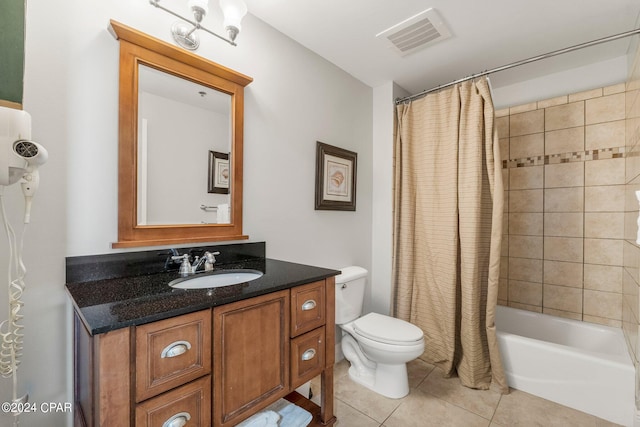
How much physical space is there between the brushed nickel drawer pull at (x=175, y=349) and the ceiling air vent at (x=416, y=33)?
1.97 m

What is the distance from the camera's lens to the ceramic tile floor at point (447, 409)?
1606 mm

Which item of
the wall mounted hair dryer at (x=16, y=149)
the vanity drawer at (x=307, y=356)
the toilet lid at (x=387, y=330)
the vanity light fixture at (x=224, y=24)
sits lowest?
the toilet lid at (x=387, y=330)

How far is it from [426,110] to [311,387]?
7.18ft

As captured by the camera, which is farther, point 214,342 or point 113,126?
point 113,126

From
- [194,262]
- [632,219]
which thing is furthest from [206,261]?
[632,219]

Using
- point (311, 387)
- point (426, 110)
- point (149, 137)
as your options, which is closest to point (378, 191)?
point (426, 110)

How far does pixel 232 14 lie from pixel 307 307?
138 cm

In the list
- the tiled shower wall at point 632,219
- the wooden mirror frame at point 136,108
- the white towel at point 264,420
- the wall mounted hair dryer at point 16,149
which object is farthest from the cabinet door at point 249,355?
the tiled shower wall at point 632,219

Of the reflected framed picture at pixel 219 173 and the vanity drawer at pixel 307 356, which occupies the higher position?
the reflected framed picture at pixel 219 173

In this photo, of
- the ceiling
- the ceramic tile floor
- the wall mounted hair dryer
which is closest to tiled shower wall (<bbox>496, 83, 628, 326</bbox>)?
the ceiling

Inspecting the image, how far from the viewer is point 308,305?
1234mm

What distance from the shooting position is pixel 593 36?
1.87 meters

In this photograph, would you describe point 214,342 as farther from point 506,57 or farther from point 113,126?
point 506,57

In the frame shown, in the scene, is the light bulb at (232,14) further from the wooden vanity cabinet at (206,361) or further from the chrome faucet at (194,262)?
the wooden vanity cabinet at (206,361)
